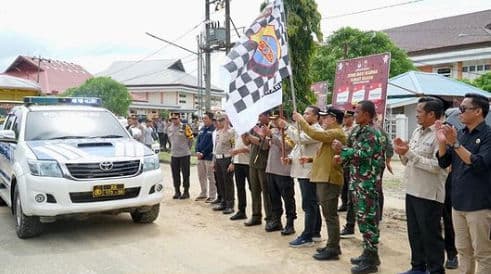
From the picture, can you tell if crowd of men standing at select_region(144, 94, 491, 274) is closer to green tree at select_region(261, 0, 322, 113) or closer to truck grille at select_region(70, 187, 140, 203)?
truck grille at select_region(70, 187, 140, 203)

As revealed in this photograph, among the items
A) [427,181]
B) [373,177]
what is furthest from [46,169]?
[427,181]

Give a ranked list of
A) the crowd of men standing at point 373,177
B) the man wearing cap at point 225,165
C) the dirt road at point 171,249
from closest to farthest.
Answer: the crowd of men standing at point 373,177
the dirt road at point 171,249
the man wearing cap at point 225,165

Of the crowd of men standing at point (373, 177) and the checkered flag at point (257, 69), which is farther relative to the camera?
the checkered flag at point (257, 69)

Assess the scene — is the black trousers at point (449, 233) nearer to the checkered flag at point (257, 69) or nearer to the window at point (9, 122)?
the checkered flag at point (257, 69)

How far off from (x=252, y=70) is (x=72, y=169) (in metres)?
2.58

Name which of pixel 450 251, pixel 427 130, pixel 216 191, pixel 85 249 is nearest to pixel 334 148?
pixel 427 130

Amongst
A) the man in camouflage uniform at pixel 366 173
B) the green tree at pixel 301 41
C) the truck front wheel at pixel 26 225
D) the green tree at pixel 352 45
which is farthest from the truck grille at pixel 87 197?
the green tree at pixel 352 45

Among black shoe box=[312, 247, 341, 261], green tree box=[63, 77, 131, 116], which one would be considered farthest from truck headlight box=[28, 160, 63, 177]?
green tree box=[63, 77, 131, 116]

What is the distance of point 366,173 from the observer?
179 inches

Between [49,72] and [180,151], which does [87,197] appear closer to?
[180,151]

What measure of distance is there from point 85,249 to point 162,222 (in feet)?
5.32

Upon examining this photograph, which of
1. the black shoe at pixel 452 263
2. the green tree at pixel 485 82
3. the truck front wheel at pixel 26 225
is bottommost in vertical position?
the black shoe at pixel 452 263

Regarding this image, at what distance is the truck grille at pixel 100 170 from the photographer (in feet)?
18.3

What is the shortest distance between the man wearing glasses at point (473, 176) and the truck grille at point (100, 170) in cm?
389
